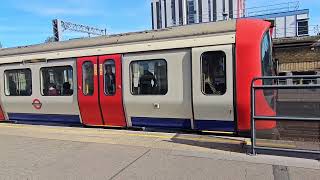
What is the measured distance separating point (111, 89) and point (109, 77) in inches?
12.3

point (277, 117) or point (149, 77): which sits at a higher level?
point (149, 77)

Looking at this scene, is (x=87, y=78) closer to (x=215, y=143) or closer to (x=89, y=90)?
(x=89, y=90)

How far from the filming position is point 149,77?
28.9ft

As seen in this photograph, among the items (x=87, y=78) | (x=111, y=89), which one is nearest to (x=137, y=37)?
(x=111, y=89)

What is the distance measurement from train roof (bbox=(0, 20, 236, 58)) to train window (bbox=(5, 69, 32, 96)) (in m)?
0.56

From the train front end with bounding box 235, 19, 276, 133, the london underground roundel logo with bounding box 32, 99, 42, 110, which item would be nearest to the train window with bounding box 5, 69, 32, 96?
the london underground roundel logo with bounding box 32, 99, 42, 110

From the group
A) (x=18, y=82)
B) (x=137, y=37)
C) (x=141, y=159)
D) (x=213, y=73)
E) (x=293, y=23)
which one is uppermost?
(x=293, y=23)

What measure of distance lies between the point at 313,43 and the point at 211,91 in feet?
65.9

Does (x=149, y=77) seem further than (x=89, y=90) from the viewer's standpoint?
No

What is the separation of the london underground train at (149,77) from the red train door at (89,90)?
0.03 m

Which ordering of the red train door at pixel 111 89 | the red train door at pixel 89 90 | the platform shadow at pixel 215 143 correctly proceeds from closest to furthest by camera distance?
the platform shadow at pixel 215 143
the red train door at pixel 111 89
the red train door at pixel 89 90

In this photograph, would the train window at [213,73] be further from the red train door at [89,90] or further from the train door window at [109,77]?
the red train door at [89,90]

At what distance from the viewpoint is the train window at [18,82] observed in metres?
10.9

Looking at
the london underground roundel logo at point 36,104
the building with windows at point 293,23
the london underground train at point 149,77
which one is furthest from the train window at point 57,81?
the building with windows at point 293,23
